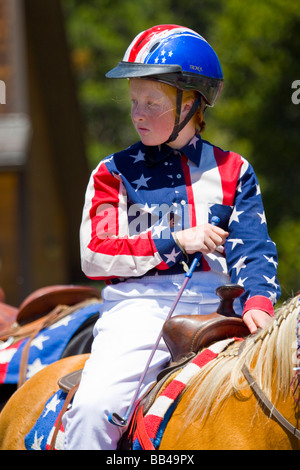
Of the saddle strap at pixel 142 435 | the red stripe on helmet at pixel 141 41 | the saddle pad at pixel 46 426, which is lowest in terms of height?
the saddle pad at pixel 46 426

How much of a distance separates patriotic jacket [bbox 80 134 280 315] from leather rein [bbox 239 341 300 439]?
1.34 feet

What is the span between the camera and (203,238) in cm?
285

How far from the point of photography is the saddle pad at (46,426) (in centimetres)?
311

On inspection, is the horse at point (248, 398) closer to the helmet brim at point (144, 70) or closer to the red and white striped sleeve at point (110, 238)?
the red and white striped sleeve at point (110, 238)

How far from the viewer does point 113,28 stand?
31.4 m

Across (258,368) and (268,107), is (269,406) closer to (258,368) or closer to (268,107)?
(258,368)

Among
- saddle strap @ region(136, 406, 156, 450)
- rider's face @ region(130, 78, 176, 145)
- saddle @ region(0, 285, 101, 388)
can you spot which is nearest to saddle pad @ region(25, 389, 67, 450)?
saddle strap @ region(136, 406, 156, 450)

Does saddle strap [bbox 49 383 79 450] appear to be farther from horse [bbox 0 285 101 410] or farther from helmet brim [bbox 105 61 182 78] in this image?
helmet brim [bbox 105 61 182 78]

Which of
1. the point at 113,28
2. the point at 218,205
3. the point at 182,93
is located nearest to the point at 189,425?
the point at 218,205

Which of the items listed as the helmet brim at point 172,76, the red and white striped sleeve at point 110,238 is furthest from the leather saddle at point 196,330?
the helmet brim at point 172,76

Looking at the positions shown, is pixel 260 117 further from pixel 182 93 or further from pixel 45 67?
pixel 182 93

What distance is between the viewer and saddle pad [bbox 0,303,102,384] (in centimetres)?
387

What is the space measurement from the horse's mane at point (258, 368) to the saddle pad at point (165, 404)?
0.03 m

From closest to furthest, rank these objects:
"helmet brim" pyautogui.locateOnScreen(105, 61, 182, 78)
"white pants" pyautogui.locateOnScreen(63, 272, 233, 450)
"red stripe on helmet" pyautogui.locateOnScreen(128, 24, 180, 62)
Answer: "white pants" pyautogui.locateOnScreen(63, 272, 233, 450)
"helmet brim" pyautogui.locateOnScreen(105, 61, 182, 78)
"red stripe on helmet" pyautogui.locateOnScreen(128, 24, 180, 62)
